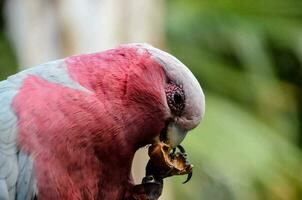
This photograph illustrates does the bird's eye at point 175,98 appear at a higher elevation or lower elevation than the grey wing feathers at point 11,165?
higher

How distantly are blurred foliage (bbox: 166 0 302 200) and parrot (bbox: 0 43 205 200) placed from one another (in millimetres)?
1829

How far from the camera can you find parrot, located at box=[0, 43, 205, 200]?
8.04 ft

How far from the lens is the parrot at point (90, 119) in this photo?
2.45 metres

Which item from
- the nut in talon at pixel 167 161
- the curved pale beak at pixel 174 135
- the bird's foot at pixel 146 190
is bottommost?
the bird's foot at pixel 146 190

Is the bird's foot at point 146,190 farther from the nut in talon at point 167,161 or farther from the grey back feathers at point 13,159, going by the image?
the grey back feathers at point 13,159

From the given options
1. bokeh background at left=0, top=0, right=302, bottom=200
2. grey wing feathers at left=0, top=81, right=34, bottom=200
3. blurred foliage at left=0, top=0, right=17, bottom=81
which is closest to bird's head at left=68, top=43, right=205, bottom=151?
grey wing feathers at left=0, top=81, right=34, bottom=200

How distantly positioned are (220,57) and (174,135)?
272cm

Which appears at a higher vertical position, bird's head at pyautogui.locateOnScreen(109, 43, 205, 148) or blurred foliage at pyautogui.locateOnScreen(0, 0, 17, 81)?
bird's head at pyautogui.locateOnScreen(109, 43, 205, 148)

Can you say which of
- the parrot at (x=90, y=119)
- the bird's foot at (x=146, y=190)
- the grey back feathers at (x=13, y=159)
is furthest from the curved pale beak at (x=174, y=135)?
the grey back feathers at (x=13, y=159)

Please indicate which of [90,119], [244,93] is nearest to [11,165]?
[90,119]

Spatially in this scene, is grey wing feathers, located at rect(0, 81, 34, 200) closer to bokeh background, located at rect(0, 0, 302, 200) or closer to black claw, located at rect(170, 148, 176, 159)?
black claw, located at rect(170, 148, 176, 159)

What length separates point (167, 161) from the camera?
2.56 m

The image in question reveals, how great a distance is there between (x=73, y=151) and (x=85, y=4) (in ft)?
6.19

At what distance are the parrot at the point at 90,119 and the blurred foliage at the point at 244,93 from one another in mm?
1829
